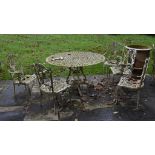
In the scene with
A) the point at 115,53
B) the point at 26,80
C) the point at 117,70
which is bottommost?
the point at 26,80

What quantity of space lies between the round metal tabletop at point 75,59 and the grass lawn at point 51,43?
8.42ft

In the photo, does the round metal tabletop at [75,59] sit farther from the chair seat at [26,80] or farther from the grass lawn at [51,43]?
the grass lawn at [51,43]

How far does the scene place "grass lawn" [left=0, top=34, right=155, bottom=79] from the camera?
10.5m

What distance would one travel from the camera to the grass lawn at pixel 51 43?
1053cm

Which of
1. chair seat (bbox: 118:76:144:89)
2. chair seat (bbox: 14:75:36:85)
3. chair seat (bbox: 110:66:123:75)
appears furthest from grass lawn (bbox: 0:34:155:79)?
chair seat (bbox: 118:76:144:89)

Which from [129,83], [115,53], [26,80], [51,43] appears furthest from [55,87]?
[51,43]

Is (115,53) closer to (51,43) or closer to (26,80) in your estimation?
(26,80)

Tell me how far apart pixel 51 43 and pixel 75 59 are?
5.66 metres

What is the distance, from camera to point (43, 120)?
5777mm

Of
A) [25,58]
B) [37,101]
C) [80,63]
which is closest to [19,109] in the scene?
[37,101]

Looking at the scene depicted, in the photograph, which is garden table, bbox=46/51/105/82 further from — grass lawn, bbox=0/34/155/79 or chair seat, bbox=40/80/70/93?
grass lawn, bbox=0/34/155/79

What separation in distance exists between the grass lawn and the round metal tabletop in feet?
8.42

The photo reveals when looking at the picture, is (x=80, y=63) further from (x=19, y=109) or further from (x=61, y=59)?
(x=19, y=109)

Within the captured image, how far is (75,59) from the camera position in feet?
22.3
